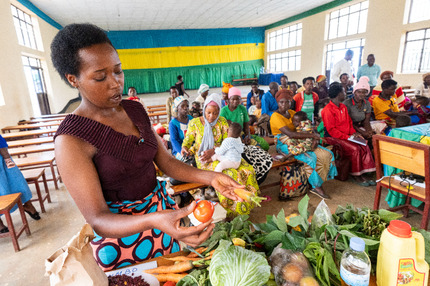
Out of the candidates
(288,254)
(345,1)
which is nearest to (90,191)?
(288,254)

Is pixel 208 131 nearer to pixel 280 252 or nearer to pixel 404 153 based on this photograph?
pixel 404 153

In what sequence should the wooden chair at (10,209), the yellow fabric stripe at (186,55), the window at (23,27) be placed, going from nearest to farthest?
the wooden chair at (10,209), the window at (23,27), the yellow fabric stripe at (186,55)

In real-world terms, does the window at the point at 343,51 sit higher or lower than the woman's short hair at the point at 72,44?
higher

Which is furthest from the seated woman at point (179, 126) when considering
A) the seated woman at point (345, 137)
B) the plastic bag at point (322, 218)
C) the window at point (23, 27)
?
the window at point (23, 27)

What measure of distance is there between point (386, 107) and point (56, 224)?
20.2ft

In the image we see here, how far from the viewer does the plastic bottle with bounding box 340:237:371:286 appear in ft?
2.90

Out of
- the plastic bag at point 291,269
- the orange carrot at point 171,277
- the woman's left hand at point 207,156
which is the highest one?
the plastic bag at point 291,269

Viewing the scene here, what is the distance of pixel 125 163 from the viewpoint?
1.12 meters

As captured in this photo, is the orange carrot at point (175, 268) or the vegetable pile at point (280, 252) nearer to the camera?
the vegetable pile at point (280, 252)

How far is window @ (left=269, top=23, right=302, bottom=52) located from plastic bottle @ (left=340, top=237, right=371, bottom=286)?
16.8 m

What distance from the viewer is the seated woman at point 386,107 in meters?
4.74

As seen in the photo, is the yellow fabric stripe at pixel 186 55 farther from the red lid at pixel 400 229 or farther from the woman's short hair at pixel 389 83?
the red lid at pixel 400 229

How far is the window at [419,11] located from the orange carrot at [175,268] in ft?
39.0

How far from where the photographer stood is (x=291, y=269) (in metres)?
0.95
